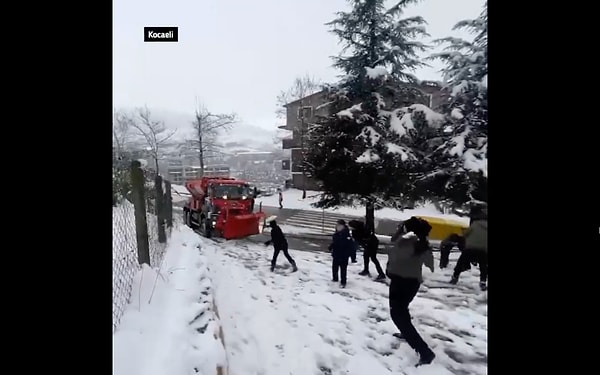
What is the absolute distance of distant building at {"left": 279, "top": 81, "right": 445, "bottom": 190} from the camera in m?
1.06

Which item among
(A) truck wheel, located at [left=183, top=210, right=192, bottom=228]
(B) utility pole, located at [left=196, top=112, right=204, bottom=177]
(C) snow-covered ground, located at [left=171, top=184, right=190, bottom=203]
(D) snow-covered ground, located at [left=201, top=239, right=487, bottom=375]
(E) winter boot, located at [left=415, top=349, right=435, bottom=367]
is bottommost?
(E) winter boot, located at [left=415, top=349, right=435, bottom=367]

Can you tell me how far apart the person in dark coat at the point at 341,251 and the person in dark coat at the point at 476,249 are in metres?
0.31

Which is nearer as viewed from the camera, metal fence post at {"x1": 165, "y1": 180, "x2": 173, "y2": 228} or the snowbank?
the snowbank

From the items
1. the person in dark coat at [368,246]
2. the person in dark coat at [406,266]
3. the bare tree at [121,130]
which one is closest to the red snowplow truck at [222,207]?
the bare tree at [121,130]

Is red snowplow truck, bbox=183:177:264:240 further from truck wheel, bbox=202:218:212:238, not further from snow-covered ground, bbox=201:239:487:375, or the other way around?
snow-covered ground, bbox=201:239:487:375

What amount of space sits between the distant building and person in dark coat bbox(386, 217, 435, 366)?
0.30 m

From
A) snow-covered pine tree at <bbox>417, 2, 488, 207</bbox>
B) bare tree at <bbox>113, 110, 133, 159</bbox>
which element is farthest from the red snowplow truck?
snow-covered pine tree at <bbox>417, 2, 488, 207</bbox>

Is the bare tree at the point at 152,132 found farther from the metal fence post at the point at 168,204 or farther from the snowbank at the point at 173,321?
the snowbank at the point at 173,321

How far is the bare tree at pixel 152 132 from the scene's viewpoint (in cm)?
103

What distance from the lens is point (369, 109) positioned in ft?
3.37
